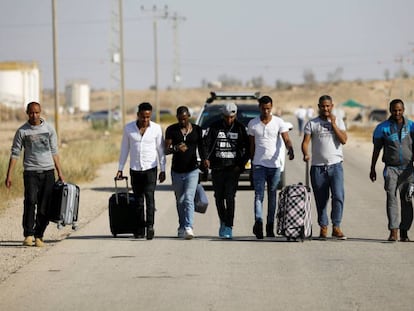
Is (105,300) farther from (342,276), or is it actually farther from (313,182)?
(313,182)

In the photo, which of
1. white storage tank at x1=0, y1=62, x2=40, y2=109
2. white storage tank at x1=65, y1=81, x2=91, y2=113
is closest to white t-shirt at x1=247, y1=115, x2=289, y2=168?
white storage tank at x1=0, y1=62, x2=40, y2=109

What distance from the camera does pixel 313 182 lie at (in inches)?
559

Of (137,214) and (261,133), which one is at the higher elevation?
(261,133)

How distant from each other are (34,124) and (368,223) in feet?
18.0

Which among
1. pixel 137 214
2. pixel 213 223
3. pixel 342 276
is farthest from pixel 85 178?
pixel 342 276

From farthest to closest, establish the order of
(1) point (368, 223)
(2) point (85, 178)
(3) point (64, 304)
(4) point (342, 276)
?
1. (2) point (85, 178)
2. (1) point (368, 223)
3. (4) point (342, 276)
4. (3) point (64, 304)

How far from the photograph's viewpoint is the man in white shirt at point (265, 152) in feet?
46.3

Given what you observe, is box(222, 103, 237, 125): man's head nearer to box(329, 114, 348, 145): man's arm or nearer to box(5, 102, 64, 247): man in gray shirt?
box(329, 114, 348, 145): man's arm

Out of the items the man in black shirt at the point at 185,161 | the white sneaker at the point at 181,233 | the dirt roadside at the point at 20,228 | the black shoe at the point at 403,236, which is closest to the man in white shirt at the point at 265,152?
the man in black shirt at the point at 185,161

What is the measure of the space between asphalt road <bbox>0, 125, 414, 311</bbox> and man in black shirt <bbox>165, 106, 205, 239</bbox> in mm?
349

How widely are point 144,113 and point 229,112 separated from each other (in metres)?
1.11

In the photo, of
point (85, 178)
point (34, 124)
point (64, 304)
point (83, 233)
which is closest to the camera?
point (64, 304)

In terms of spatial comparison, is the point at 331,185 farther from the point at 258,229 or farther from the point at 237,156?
the point at 237,156

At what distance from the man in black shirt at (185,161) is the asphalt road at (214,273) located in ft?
1.15
